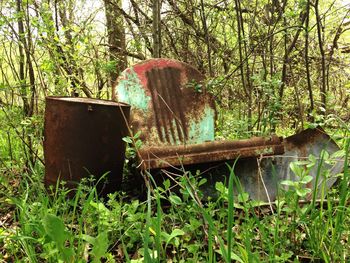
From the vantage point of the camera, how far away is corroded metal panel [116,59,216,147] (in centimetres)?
284

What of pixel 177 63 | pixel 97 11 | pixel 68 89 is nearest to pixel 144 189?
pixel 177 63

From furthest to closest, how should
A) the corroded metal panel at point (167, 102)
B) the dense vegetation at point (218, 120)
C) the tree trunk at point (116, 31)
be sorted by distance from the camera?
the tree trunk at point (116, 31) < the corroded metal panel at point (167, 102) < the dense vegetation at point (218, 120)

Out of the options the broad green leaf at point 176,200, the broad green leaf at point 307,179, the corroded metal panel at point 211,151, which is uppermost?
the corroded metal panel at point 211,151

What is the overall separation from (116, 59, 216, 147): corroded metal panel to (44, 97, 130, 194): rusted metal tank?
19.1 inches

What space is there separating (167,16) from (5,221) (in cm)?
313

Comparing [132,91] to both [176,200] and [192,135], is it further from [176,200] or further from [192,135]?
[176,200]

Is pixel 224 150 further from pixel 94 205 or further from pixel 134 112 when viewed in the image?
pixel 134 112

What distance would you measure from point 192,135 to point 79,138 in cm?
102

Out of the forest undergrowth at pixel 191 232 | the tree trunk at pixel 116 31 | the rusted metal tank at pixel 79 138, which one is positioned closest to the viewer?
the forest undergrowth at pixel 191 232

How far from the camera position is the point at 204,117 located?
3023mm

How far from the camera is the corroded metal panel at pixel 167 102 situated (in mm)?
2842

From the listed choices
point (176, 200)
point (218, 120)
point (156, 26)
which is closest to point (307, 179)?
point (176, 200)

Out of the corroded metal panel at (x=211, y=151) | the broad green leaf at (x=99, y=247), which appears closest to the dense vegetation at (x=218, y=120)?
the broad green leaf at (x=99, y=247)

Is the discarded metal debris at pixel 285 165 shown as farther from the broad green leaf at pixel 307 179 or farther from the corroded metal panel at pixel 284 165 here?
the broad green leaf at pixel 307 179
